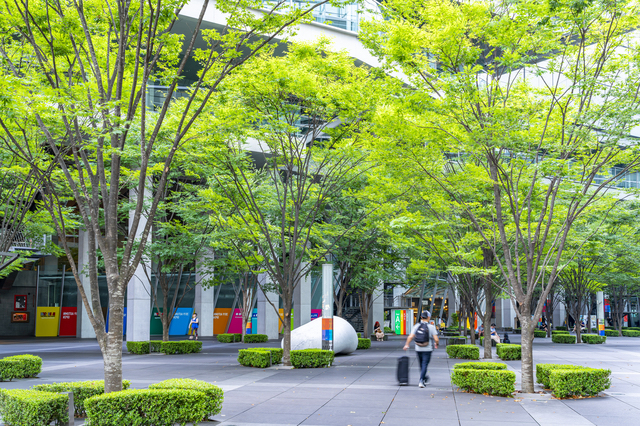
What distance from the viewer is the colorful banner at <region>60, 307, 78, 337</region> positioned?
40312 millimetres

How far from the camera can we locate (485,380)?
12.0m

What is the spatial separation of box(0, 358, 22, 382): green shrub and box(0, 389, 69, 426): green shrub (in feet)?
20.2

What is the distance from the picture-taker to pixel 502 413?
9977mm

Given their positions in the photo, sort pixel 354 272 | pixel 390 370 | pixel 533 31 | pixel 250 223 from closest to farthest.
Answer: pixel 533 31 < pixel 390 370 < pixel 250 223 < pixel 354 272

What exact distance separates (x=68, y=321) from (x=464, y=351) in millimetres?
31384

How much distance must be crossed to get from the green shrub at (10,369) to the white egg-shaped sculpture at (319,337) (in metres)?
10.5

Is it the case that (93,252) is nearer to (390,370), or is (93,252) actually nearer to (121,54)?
(121,54)

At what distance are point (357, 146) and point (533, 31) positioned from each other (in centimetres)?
697

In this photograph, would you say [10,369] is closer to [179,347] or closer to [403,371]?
[403,371]

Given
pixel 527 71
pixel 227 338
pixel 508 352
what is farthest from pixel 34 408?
pixel 227 338

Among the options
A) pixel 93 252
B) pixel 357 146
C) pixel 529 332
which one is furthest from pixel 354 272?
pixel 93 252

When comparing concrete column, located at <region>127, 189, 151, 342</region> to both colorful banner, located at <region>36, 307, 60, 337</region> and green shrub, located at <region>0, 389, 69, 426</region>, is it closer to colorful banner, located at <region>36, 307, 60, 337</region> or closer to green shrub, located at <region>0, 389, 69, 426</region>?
colorful banner, located at <region>36, 307, 60, 337</region>

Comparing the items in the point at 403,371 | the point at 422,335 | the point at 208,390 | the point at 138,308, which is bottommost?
the point at 403,371

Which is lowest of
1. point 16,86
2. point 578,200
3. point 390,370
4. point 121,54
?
point 390,370
